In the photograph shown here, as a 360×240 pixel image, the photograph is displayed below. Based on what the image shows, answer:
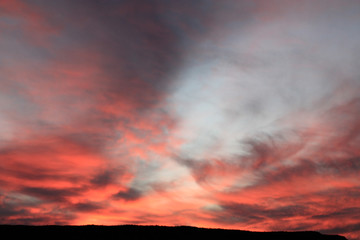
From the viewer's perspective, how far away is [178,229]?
33.2m

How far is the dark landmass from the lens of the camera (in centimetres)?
2941

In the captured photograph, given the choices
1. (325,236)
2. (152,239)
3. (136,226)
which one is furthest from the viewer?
(325,236)

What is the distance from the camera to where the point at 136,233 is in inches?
1225

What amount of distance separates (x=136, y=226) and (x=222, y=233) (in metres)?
8.10

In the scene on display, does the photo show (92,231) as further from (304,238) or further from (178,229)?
(304,238)

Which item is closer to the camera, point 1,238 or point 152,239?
point 1,238

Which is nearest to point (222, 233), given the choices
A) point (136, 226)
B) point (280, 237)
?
point (280, 237)

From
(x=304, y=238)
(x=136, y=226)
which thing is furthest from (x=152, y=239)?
(x=304, y=238)

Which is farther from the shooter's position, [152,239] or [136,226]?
[136,226]

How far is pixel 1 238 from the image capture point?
1084 inches

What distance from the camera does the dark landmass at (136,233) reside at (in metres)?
29.4

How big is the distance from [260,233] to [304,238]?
422 centimetres

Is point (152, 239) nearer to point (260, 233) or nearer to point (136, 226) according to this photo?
point (136, 226)

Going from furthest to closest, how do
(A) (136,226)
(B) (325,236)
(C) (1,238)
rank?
(B) (325,236), (A) (136,226), (C) (1,238)
